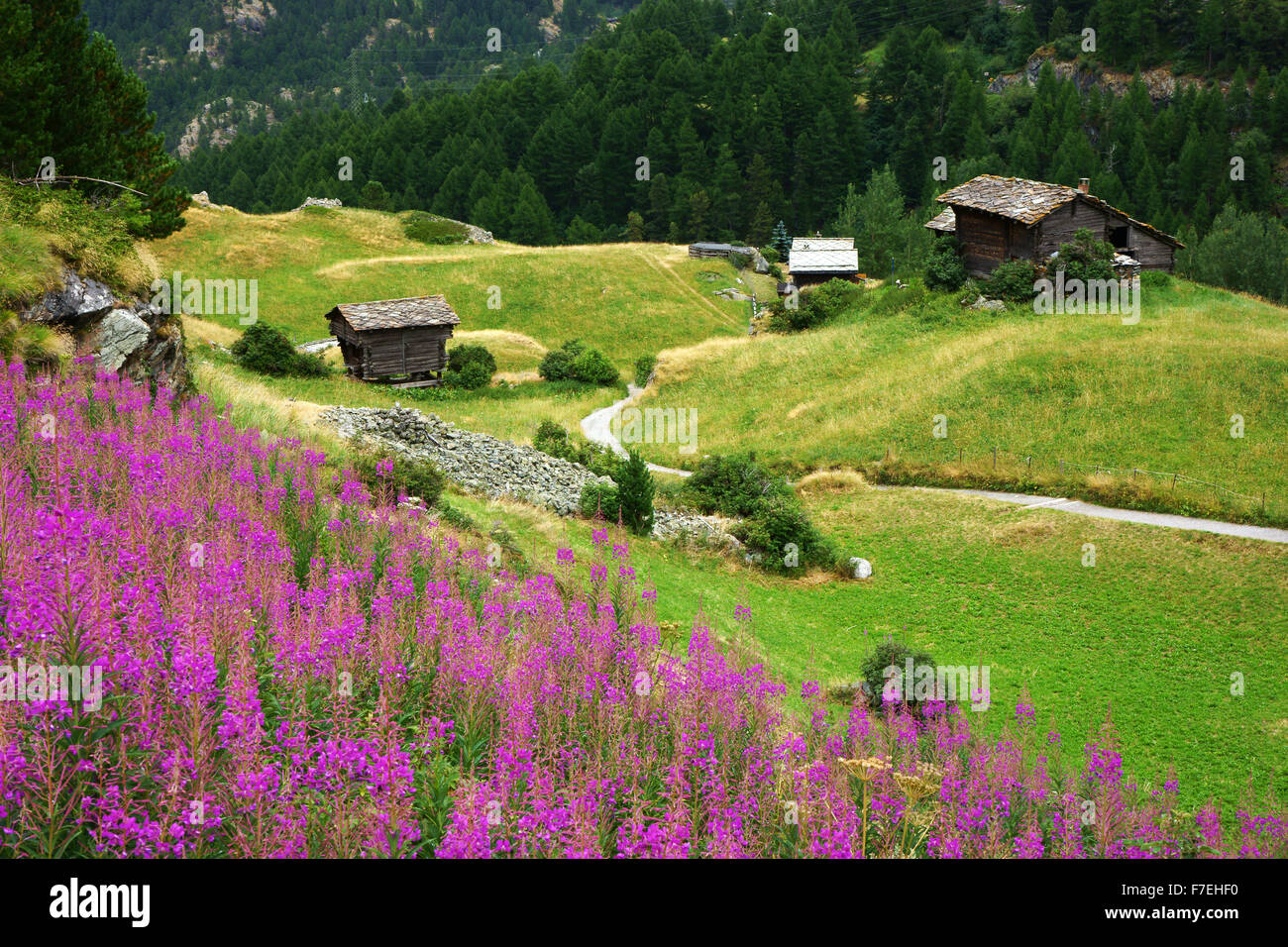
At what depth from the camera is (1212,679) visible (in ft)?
67.4

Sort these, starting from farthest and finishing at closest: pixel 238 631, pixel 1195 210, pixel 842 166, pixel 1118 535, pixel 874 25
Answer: pixel 874 25
pixel 842 166
pixel 1195 210
pixel 1118 535
pixel 238 631

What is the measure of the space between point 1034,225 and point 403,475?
3823 cm

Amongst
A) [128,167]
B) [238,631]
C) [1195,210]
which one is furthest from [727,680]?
[1195,210]

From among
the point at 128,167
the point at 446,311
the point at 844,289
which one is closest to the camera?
the point at 128,167

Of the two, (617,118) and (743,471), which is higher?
(617,118)

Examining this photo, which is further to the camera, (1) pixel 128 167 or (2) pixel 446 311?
(2) pixel 446 311

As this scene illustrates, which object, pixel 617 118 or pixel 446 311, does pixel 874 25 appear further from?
pixel 446 311

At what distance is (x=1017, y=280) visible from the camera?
4934 cm

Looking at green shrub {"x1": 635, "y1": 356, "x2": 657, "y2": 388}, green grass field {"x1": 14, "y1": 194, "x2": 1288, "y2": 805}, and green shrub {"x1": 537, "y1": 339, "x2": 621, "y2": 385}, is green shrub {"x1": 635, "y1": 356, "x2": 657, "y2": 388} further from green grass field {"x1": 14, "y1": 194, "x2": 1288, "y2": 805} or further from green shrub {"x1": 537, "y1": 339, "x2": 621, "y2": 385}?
green grass field {"x1": 14, "y1": 194, "x2": 1288, "y2": 805}

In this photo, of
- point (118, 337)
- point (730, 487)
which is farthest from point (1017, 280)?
point (118, 337)

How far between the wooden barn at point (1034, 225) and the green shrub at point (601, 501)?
1209 inches

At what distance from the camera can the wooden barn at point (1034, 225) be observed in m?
48.9
